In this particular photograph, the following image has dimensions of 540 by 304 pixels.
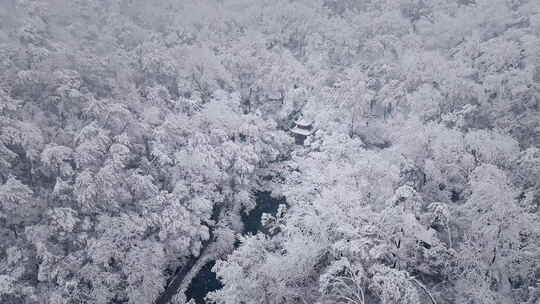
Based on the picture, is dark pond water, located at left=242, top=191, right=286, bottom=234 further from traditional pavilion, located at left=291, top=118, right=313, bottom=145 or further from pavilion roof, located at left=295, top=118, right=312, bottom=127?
pavilion roof, located at left=295, top=118, right=312, bottom=127

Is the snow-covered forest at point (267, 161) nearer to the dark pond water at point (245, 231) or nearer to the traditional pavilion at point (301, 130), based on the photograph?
the dark pond water at point (245, 231)

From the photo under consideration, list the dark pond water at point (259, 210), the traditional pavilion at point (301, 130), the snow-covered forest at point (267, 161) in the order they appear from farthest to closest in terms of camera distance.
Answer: the traditional pavilion at point (301, 130) → the dark pond water at point (259, 210) → the snow-covered forest at point (267, 161)

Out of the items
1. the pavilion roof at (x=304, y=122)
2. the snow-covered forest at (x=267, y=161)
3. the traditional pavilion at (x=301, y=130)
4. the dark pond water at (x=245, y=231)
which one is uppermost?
the snow-covered forest at (x=267, y=161)

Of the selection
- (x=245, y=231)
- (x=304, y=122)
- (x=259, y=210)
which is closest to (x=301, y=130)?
(x=304, y=122)

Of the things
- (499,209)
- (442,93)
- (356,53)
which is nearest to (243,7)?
(356,53)

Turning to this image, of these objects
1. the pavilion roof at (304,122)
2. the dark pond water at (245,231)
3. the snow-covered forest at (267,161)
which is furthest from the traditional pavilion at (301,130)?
the dark pond water at (245,231)

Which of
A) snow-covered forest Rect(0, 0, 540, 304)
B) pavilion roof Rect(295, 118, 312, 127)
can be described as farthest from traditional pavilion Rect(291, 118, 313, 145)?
snow-covered forest Rect(0, 0, 540, 304)

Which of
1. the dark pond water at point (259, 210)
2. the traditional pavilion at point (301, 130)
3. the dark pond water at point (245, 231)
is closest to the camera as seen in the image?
the dark pond water at point (245, 231)
